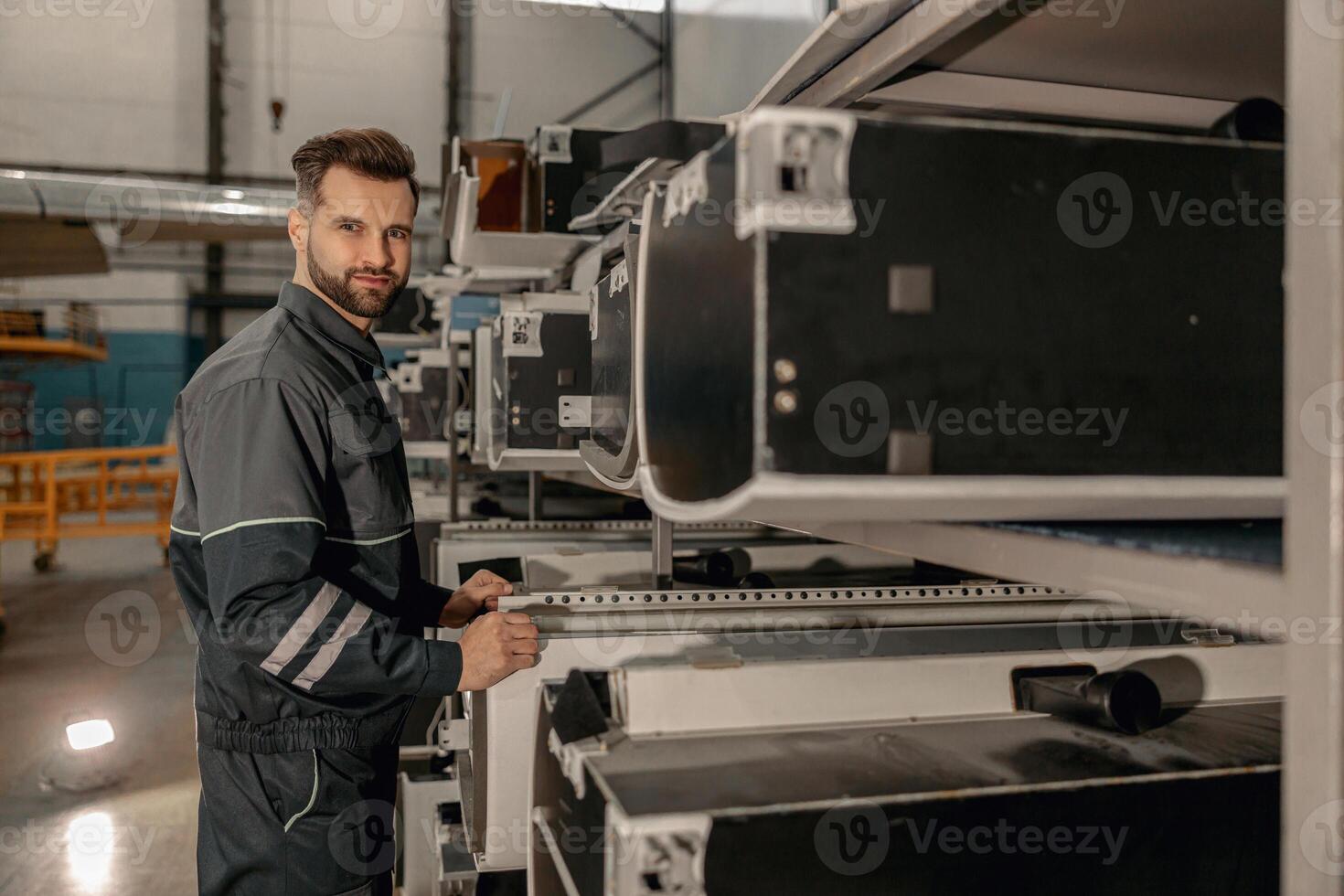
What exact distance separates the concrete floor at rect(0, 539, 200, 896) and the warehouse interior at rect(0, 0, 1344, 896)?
7 centimetres

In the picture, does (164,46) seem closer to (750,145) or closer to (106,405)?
(106,405)

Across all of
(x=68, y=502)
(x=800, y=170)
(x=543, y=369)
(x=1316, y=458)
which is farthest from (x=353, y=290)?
(x=68, y=502)

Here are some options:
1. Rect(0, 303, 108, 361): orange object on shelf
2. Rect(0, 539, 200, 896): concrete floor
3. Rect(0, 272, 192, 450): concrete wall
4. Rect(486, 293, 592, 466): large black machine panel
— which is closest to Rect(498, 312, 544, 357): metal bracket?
Rect(486, 293, 592, 466): large black machine panel

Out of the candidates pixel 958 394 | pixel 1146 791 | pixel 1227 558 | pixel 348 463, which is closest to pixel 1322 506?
pixel 1227 558

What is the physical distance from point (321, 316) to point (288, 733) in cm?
54

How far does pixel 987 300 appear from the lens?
53 cm

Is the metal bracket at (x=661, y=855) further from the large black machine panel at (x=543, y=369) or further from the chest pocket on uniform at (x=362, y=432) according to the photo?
the large black machine panel at (x=543, y=369)

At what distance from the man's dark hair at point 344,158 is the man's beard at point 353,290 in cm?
9

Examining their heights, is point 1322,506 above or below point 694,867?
above

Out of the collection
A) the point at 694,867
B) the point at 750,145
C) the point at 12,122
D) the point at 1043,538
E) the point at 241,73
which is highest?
the point at 241,73

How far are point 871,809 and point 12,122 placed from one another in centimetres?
1031

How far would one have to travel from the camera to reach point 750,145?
512 mm

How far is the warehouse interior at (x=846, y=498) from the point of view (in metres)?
0.51

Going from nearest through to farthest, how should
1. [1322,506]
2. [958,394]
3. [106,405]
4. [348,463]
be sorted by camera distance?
1. [1322,506]
2. [958,394]
3. [348,463]
4. [106,405]
